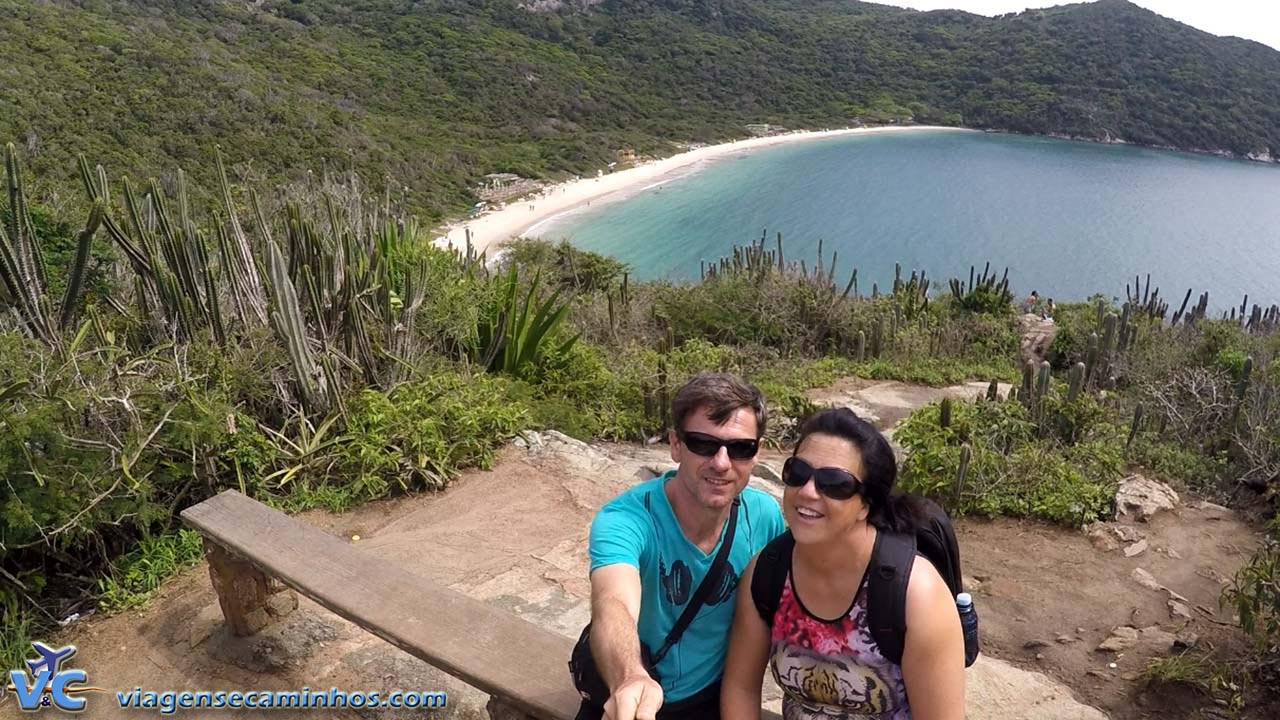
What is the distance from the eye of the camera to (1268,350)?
10195mm

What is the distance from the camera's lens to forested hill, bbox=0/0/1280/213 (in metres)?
22.3

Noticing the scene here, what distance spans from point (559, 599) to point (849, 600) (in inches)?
85.3

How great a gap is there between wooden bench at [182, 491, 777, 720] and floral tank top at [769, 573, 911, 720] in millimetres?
336

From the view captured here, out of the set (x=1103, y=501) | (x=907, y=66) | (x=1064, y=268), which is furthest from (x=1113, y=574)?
(x=907, y=66)

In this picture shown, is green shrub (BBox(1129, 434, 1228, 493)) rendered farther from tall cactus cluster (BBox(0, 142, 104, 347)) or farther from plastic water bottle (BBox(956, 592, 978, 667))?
tall cactus cluster (BBox(0, 142, 104, 347))

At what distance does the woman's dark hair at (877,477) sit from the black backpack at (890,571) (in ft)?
0.07

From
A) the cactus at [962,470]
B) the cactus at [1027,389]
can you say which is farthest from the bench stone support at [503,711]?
the cactus at [1027,389]

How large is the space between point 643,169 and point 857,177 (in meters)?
11.6

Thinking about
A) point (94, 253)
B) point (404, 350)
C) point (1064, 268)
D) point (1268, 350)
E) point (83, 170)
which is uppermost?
point (83, 170)

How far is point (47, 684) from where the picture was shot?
2814 millimetres

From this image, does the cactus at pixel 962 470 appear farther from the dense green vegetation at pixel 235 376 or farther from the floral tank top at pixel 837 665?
the floral tank top at pixel 837 665

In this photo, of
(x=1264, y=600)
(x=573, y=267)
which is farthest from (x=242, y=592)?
(x=573, y=267)

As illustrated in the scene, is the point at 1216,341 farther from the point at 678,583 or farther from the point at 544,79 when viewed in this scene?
the point at 544,79

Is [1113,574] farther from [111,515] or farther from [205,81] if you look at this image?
[205,81]
